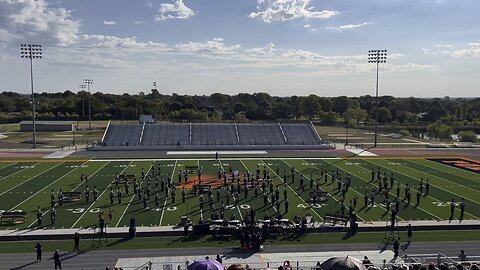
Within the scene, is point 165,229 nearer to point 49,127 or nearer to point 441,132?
point 49,127

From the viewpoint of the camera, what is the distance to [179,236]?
2056 centimetres

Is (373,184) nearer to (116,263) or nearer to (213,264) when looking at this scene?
(116,263)

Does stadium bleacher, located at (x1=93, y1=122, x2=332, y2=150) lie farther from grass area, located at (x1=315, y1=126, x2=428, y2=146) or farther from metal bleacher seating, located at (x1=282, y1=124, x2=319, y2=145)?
grass area, located at (x1=315, y1=126, x2=428, y2=146)

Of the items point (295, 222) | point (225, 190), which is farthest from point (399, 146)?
point (295, 222)

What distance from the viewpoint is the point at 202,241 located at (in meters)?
19.8

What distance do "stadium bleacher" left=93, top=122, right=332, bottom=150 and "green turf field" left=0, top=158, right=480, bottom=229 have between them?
1229 centimetres

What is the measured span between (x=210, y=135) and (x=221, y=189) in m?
30.4

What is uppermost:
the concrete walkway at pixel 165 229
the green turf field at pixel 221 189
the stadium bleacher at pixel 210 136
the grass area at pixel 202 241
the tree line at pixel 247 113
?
the tree line at pixel 247 113

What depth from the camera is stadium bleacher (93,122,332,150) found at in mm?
56375

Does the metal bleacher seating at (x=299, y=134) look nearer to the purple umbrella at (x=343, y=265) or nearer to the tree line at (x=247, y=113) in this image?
the tree line at (x=247, y=113)

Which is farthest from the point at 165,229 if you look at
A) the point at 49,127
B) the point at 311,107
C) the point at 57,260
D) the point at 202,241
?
the point at 311,107

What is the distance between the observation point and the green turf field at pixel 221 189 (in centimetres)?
2397

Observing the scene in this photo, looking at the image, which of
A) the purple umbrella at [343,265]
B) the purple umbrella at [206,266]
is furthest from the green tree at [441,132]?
the purple umbrella at [206,266]

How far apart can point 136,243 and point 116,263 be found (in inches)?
104
